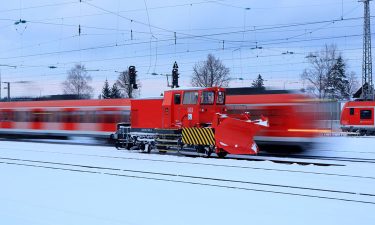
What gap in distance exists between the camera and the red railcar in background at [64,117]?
90.9 feet

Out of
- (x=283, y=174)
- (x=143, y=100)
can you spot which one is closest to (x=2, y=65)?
(x=143, y=100)

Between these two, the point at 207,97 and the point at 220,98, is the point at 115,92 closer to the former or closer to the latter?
the point at 220,98

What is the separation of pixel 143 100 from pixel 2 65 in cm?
2506

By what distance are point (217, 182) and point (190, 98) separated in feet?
28.9

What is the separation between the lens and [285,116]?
65.2 feet

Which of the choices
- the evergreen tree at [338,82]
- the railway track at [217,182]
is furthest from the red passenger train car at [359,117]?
the railway track at [217,182]

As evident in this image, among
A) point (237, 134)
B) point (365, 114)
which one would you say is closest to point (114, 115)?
point (237, 134)

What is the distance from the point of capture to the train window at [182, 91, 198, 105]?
2012 centimetres

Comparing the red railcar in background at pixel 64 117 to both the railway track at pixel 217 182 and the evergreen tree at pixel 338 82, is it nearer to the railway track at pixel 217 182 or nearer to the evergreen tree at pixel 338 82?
the railway track at pixel 217 182

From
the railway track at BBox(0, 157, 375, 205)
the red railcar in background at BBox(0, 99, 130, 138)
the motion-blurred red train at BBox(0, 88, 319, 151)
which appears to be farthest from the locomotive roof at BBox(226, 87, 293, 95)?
the railway track at BBox(0, 157, 375, 205)

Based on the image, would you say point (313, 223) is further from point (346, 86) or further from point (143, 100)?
point (346, 86)

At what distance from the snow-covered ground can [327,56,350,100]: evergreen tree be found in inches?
1612

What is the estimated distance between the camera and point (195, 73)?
6259 cm

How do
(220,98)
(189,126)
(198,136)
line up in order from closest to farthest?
(198,136) → (189,126) → (220,98)
